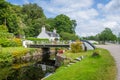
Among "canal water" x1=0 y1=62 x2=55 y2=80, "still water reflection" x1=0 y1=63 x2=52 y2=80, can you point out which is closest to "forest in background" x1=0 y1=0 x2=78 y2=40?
"canal water" x1=0 y1=62 x2=55 y2=80

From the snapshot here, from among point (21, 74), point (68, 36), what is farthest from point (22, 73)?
point (68, 36)

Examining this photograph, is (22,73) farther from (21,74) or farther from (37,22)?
(37,22)

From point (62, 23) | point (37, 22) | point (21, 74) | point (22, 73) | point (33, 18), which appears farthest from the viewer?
point (62, 23)

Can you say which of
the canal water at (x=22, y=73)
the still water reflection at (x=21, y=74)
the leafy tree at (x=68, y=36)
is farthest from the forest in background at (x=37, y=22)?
the still water reflection at (x=21, y=74)

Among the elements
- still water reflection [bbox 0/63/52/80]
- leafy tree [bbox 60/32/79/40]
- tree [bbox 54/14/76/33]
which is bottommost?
still water reflection [bbox 0/63/52/80]

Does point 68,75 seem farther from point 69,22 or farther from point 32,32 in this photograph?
point 69,22

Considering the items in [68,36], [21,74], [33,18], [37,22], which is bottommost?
[21,74]

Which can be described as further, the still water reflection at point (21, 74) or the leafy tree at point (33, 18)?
the leafy tree at point (33, 18)

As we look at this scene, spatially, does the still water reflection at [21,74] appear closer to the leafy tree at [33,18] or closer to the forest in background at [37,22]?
the forest in background at [37,22]

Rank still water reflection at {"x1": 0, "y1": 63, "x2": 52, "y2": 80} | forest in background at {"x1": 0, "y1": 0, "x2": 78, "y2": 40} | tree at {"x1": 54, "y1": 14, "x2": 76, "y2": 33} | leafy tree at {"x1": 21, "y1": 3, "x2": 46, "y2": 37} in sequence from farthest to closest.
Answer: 1. tree at {"x1": 54, "y1": 14, "x2": 76, "y2": 33}
2. leafy tree at {"x1": 21, "y1": 3, "x2": 46, "y2": 37}
3. forest in background at {"x1": 0, "y1": 0, "x2": 78, "y2": 40}
4. still water reflection at {"x1": 0, "y1": 63, "x2": 52, "y2": 80}

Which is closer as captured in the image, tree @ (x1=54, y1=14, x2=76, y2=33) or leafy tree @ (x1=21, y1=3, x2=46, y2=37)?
leafy tree @ (x1=21, y1=3, x2=46, y2=37)

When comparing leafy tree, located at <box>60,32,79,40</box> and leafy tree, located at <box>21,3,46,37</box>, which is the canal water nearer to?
leafy tree, located at <box>21,3,46,37</box>

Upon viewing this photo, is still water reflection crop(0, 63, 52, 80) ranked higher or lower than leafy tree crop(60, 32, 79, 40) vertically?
lower

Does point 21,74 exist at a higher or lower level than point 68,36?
lower
